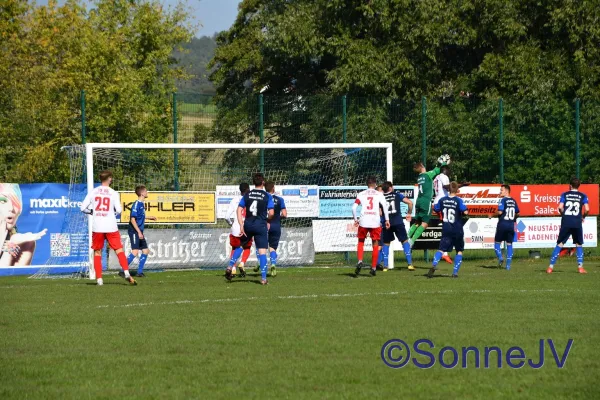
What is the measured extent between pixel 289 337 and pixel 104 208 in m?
7.76

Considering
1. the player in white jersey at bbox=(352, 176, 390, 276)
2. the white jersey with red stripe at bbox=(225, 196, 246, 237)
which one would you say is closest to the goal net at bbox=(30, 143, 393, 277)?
the white jersey with red stripe at bbox=(225, 196, 246, 237)

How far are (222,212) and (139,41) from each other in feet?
62.2

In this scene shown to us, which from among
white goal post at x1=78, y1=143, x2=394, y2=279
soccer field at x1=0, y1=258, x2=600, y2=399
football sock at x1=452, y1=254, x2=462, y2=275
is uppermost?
white goal post at x1=78, y1=143, x2=394, y2=279

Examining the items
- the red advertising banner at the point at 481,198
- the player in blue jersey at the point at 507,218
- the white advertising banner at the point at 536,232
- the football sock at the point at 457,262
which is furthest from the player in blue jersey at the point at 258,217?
the white advertising banner at the point at 536,232

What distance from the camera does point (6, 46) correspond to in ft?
123

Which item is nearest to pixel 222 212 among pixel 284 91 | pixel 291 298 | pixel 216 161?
pixel 216 161

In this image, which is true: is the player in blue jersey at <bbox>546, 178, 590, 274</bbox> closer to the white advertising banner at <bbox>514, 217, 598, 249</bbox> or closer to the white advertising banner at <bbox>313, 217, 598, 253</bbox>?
the white advertising banner at <bbox>313, 217, 598, 253</bbox>

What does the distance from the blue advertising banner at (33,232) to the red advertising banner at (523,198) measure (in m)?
9.79

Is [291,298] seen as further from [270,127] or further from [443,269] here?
[270,127]

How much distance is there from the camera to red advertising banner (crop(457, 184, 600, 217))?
25094 millimetres

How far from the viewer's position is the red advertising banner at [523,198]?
25094mm

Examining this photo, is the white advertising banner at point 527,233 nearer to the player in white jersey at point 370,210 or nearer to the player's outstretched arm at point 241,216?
the player in white jersey at point 370,210

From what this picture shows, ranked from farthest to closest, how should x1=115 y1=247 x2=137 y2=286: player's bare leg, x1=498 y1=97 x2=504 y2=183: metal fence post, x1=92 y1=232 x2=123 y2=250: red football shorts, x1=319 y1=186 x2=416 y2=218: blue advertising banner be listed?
x1=498 y1=97 x2=504 y2=183: metal fence post < x1=319 y1=186 x2=416 y2=218: blue advertising banner < x1=92 y1=232 x2=123 y2=250: red football shorts < x1=115 y1=247 x2=137 y2=286: player's bare leg

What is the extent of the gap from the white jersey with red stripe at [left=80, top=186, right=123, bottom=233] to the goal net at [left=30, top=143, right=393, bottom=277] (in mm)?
4143
